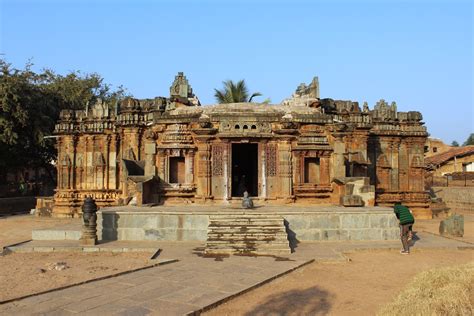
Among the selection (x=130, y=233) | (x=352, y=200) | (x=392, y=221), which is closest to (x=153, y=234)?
(x=130, y=233)

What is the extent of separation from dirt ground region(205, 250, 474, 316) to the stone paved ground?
0.33 meters

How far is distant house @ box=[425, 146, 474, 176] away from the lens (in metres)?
38.3

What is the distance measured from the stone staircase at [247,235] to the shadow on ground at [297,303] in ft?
9.84

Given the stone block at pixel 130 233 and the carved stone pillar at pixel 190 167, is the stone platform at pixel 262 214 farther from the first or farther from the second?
the carved stone pillar at pixel 190 167

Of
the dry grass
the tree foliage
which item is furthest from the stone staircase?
the tree foliage

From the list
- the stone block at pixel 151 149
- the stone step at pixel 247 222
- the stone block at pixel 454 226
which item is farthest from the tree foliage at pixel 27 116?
the stone block at pixel 454 226

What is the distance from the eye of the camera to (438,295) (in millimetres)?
6289

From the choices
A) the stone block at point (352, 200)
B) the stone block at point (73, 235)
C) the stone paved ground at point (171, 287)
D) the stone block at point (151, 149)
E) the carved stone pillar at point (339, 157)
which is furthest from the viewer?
the stone block at point (151, 149)

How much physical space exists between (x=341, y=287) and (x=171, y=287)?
317cm

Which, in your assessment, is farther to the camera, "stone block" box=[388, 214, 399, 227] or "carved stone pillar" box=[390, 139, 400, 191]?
"carved stone pillar" box=[390, 139, 400, 191]

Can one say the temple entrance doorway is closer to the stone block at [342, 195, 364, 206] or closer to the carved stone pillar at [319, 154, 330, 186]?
the carved stone pillar at [319, 154, 330, 186]

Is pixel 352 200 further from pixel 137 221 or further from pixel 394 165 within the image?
pixel 394 165

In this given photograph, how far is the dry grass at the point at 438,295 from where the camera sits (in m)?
5.70

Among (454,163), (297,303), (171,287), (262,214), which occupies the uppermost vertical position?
(454,163)
